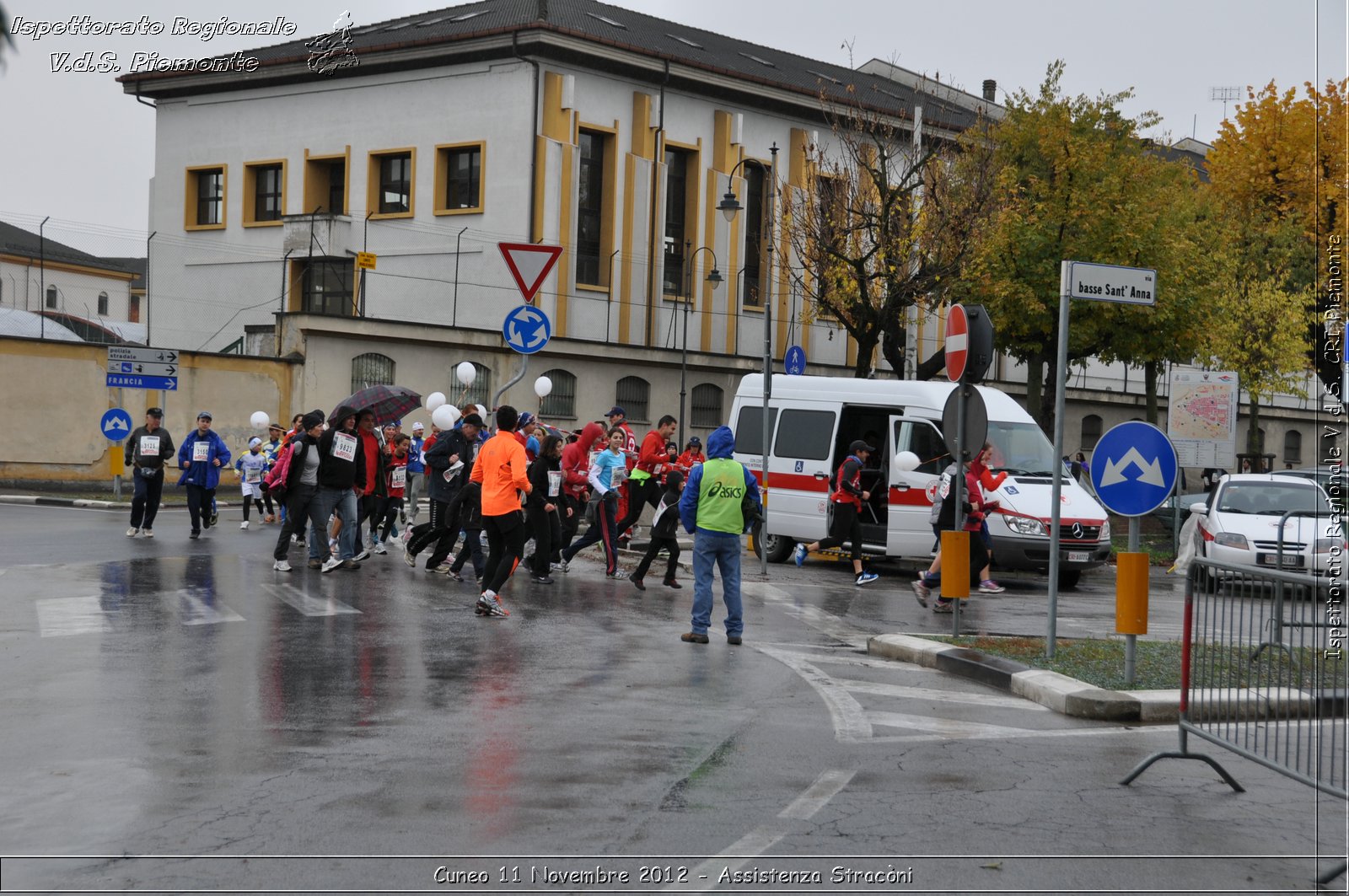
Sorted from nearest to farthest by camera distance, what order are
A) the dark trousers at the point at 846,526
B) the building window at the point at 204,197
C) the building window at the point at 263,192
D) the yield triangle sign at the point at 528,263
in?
1. the yield triangle sign at the point at 528,263
2. the dark trousers at the point at 846,526
3. the building window at the point at 263,192
4. the building window at the point at 204,197

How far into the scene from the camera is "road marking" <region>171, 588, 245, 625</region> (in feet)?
39.6

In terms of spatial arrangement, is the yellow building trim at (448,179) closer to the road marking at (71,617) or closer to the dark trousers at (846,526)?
the dark trousers at (846,526)

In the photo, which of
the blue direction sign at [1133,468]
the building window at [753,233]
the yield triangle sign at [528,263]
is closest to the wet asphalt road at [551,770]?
the blue direction sign at [1133,468]

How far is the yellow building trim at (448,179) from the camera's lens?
43344 millimetres

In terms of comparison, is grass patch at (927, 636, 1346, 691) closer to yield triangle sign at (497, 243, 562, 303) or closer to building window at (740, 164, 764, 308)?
yield triangle sign at (497, 243, 562, 303)

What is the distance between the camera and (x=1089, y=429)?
59.2m

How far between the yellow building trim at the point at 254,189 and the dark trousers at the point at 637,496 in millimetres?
31512

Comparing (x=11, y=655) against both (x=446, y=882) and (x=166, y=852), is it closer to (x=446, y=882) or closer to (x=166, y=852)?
(x=166, y=852)

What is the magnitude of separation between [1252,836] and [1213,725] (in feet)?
3.10

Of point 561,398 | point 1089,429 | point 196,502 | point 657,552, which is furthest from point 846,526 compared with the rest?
point 1089,429

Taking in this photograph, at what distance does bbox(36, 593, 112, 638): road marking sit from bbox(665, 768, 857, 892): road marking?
6.78 m

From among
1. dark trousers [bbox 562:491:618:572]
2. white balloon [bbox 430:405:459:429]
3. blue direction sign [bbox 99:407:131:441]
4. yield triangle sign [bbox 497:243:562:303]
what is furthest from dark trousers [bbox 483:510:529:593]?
blue direction sign [bbox 99:407:131:441]

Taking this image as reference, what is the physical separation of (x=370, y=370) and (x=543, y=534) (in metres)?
21.9

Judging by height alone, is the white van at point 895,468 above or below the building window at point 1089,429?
below
